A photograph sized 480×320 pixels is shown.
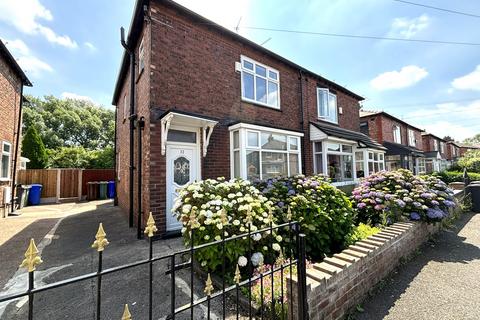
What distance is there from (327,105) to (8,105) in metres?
14.8

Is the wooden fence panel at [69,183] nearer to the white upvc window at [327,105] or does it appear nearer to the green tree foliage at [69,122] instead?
the green tree foliage at [69,122]

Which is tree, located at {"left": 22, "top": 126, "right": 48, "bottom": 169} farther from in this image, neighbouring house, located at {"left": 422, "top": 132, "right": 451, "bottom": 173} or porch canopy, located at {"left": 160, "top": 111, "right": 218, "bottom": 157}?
neighbouring house, located at {"left": 422, "top": 132, "right": 451, "bottom": 173}

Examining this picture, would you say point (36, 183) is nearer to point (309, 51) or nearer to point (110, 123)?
point (309, 51)

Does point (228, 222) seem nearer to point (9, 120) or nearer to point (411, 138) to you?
point (9, 120)

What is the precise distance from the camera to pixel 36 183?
517 inches

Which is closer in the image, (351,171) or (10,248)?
(10,248)

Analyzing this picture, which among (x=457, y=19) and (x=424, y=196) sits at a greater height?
(x=457, y=19)

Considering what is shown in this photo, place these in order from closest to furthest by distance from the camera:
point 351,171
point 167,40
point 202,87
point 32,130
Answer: point 167,40 → point 202,87 → point 351,171 → point 32,130

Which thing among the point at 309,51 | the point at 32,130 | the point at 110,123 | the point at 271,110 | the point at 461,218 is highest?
the point at 110,123

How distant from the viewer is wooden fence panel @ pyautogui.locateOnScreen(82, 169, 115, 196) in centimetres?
1478

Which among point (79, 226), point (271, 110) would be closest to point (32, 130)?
point (79, 226)

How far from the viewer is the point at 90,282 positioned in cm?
337

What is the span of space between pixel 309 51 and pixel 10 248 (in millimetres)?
11049

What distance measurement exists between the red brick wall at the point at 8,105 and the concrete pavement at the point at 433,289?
41.4 ft
